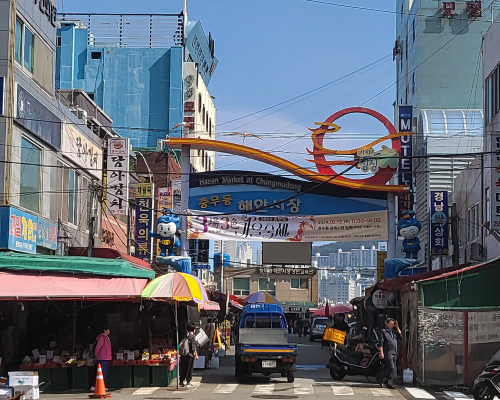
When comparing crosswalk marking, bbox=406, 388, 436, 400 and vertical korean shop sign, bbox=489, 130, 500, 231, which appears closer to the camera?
crosswalk marking, bbox=406, 388, 436, 400

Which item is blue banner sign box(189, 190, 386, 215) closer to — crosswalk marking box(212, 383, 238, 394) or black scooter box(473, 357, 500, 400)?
crosswalk marking box(212, 383, 238, 394)

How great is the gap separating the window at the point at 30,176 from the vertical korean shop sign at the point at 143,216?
13884mm

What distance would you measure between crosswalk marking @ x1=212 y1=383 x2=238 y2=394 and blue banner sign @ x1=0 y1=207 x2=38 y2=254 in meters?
6.25

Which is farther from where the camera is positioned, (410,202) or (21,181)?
(410,202)

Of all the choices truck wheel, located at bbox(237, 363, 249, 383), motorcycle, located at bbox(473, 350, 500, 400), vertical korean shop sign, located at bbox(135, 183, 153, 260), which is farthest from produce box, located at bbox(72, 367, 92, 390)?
vertical korean shop sign, located at bbox(135, 183, 153, 260)

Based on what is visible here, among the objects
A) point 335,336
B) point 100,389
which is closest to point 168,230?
point 335,336

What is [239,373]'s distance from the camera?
21203mm

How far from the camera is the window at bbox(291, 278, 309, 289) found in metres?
92.8

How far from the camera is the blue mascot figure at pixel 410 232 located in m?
29.8

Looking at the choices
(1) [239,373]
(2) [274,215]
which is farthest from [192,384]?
(2) [274,215]

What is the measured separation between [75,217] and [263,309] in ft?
23.4

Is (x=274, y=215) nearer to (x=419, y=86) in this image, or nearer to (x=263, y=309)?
(x=263, y=309)

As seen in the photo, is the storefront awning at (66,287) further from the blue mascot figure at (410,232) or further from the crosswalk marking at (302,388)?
the blue mascot figure at (410,232)

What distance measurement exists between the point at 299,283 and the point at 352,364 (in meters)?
72.3
